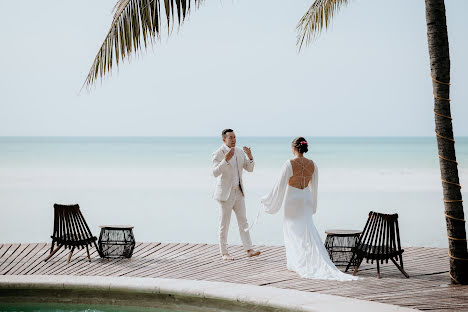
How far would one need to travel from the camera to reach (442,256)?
9.66 meters

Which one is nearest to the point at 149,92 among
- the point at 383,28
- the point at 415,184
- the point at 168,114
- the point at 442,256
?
the point at 168,114

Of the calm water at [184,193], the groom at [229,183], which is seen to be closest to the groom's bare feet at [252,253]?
the groom at [229,183]

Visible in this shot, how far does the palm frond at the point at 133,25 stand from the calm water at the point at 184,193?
27.3 ft

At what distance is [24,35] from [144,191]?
27370mm

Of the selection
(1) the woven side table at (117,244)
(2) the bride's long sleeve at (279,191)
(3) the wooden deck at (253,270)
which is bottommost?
(3) the wooden deck at (253,270)

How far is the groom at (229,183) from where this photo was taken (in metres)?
9.41

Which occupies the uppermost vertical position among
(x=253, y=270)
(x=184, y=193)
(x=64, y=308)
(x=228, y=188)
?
(x=184, y=193)

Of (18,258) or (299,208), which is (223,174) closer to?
(299,208)

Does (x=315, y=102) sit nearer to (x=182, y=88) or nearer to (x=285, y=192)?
(x=182, y=88)

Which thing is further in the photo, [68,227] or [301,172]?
[68,227]

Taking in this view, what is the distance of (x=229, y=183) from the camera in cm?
947

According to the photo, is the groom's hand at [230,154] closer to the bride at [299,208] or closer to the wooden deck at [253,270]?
the bride at [299,208]

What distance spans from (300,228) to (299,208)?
0.23 m

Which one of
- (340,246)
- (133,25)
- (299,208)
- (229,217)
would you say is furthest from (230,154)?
(133,25)
